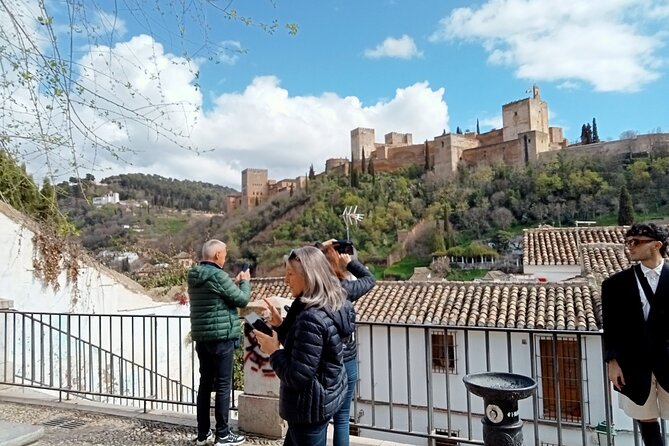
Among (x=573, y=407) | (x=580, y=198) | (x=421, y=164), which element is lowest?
(x=573, y=407)

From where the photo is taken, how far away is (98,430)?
4441 mm

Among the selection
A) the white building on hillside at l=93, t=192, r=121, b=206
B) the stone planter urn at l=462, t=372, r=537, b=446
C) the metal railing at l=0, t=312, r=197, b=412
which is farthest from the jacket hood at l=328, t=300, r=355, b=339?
the white building on hillside at l=93, t=192, r=121, b=206

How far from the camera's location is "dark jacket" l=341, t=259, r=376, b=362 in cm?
323

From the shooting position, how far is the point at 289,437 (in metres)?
2.77

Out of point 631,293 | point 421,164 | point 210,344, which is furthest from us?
point 421,164

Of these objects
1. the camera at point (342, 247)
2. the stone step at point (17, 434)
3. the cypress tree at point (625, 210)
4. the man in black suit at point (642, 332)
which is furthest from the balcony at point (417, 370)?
the cypress tree at point (625, 210)

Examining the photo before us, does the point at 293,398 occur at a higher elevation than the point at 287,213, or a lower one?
lower

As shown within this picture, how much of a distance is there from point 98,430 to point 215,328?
75.8 inches

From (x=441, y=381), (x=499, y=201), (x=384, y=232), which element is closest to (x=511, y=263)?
(x=499, y=201)

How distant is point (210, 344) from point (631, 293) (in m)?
3.11

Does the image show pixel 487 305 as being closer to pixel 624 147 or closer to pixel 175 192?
pixel 624 147

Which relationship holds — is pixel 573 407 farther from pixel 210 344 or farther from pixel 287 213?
pixel 287 213

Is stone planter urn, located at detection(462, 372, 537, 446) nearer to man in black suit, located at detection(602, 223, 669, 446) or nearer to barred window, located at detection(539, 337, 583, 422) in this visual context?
man in black suit, located at detection(602, 223, 669, 446)

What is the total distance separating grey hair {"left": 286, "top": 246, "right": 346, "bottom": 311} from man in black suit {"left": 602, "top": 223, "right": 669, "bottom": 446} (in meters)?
1.88
